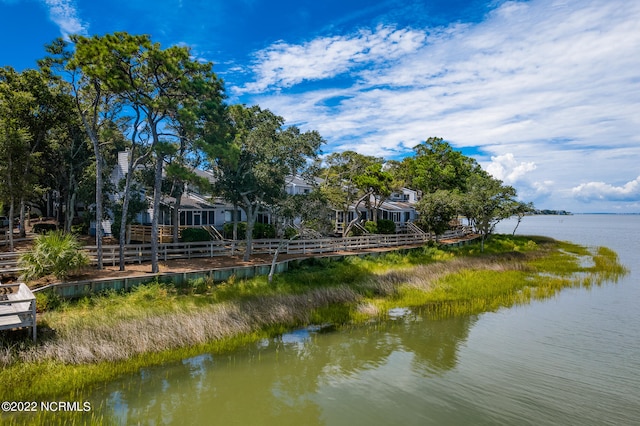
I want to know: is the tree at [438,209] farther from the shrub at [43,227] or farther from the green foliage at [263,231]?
the shrub at [43,227]

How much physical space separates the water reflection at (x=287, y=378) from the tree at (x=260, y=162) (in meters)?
10.8

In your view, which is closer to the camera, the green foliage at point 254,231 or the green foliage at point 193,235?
the green foliage at point 193,235

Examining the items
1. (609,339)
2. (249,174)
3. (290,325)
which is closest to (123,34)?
(249,174)

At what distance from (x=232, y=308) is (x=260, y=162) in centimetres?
1040

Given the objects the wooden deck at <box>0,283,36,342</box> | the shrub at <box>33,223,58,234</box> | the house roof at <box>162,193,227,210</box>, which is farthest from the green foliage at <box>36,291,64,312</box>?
the shrub at <box>33,223,58,234</box>

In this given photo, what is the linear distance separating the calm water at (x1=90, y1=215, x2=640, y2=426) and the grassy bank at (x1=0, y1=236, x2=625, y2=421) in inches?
41.0

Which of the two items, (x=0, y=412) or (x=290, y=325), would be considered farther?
(x=290, y=325)

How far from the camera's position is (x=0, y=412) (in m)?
9.46

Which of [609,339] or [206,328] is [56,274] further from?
[609,339]

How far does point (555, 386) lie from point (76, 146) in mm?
39355

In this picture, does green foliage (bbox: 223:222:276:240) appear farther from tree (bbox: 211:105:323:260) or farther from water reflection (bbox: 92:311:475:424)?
water reflection (bbox: 92:311:475:424)

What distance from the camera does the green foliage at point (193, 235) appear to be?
98.8ft

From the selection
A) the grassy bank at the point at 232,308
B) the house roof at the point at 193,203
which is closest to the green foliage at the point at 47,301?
the grassy bank at the point at 232,308

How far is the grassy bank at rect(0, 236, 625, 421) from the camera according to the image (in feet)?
38.2
